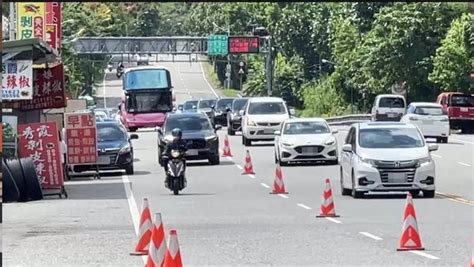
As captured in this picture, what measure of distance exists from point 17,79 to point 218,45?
76218mm

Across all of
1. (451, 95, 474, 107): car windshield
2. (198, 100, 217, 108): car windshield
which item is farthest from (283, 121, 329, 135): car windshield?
(198, 100, 217, 108): car windshield

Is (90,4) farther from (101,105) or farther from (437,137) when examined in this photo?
(437,137)

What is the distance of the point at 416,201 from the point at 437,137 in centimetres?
2515

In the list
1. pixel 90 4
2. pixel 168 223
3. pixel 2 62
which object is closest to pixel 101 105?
pixel 90 4

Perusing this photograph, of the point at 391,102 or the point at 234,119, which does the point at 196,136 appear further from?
the point at 391,102

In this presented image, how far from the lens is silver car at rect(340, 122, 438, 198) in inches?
1006

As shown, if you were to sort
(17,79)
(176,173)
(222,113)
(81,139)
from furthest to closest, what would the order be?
(222,113)
(81,139)
(17,79)
(176,173)

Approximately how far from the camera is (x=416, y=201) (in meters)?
25.0

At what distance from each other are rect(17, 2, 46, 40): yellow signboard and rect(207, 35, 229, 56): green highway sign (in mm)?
61312

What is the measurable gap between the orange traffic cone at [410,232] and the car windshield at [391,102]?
146 ft

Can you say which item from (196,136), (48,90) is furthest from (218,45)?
(48,90)

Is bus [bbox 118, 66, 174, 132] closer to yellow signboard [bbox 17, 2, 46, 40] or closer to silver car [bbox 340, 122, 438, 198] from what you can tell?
yellow signboard [bbox 17, 2, 46, 40]

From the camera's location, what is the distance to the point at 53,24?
43.0m

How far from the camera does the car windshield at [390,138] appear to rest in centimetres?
2656
